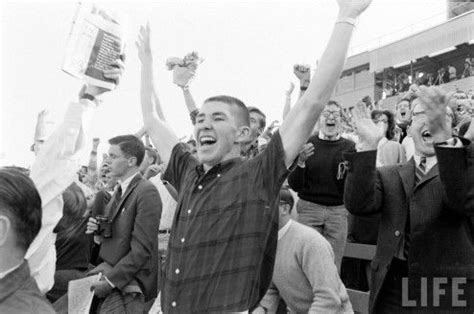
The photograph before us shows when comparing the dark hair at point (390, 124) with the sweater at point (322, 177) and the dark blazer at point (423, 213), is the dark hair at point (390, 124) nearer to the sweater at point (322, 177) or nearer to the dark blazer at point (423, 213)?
the sweater at point (322, 177)

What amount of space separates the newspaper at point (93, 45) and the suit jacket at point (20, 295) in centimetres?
89

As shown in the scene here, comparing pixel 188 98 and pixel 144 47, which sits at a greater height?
pixel 144 47

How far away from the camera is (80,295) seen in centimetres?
402

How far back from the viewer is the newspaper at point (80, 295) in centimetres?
394

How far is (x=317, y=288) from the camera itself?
10.8 ft

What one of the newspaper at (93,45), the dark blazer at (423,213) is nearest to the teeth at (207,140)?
the newspaper at (93,45)

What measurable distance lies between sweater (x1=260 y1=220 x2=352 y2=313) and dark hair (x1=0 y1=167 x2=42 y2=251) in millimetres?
1854

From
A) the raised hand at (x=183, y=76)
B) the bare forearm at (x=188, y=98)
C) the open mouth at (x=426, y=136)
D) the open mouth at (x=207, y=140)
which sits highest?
the raised hand at (x=183, y=76)

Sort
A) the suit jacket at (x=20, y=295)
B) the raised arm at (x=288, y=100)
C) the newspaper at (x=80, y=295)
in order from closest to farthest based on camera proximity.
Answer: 1. the suit jacket at (x=20, y=295)
2. the newspaper at (x=80, y=295)
3. the raised arm at (x=288, y=100)

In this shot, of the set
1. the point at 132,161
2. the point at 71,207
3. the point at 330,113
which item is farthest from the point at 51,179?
the point at 330,113

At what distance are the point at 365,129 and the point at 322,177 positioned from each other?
1962mm

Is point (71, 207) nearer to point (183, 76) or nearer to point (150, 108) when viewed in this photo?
point (150, 108)

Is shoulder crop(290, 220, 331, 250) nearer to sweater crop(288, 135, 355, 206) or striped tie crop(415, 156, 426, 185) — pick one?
striped tie crop(415, 156, 426, 185)

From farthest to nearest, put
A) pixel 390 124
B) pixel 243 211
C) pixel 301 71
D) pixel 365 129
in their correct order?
1. pixel 390 124
2. pixel 301 71
3. pixel 365 129
4. pixel 243 211
